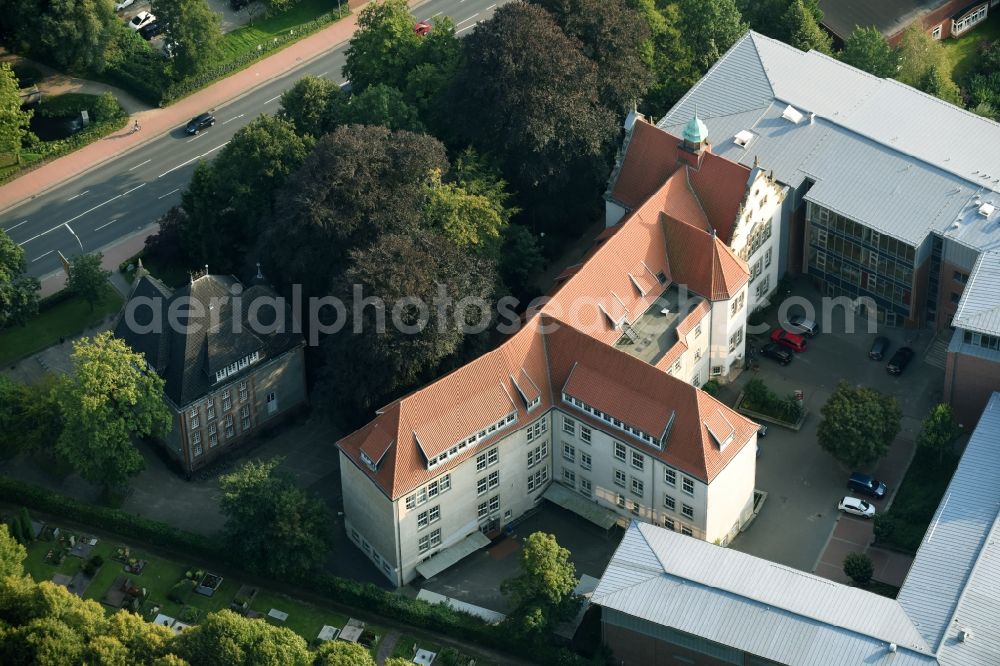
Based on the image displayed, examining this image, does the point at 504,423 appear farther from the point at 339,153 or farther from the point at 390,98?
the point at 390,98

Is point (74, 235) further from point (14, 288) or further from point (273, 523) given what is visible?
point (273, 523)

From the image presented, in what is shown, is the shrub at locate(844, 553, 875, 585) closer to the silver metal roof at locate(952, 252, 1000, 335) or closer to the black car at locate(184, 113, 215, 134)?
the silver metal roof at locate(952, 252, 1000, 335)

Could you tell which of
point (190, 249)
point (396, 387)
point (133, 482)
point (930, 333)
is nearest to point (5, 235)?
point (190, 249)

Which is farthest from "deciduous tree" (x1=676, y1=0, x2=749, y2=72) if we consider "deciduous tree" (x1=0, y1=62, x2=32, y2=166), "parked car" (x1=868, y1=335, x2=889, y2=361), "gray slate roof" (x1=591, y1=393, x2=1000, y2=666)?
"deciduous tree" (x1=0, y1=62, x2=32, y2=166)

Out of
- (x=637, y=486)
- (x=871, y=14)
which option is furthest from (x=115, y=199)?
(x=871, y=14)

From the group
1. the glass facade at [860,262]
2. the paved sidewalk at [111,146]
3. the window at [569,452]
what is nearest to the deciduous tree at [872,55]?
the glass facade at [860,262]

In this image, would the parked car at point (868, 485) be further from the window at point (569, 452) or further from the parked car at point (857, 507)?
the window at point (569, 452)
